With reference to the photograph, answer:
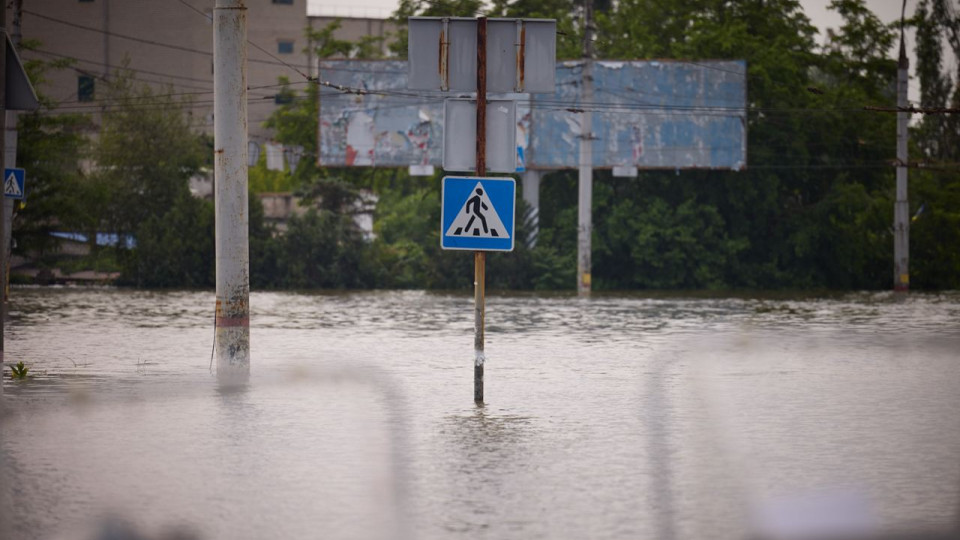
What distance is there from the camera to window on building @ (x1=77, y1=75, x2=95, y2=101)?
87.1 m

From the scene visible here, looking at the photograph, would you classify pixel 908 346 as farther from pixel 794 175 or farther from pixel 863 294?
pixel 794 175

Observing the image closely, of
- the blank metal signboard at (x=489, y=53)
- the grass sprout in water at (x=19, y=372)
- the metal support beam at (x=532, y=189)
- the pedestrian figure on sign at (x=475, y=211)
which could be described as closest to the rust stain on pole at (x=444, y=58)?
the blank metal signboard at (x=489, y=53)

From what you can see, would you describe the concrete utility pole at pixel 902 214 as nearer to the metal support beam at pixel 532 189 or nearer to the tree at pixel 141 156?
the metal support beam at pixel 532 189

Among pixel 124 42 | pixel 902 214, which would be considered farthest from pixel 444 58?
pixel 124 42

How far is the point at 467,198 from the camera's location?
48.2 ft

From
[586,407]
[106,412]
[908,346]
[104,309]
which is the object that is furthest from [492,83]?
Result: [104,309]

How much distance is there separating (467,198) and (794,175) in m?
41.4

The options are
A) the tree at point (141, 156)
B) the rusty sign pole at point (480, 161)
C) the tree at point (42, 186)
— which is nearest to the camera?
the rusty sign pole at point (480, 161)

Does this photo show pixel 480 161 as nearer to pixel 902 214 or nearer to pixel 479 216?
pixel 479 216

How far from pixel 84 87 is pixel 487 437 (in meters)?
80.1

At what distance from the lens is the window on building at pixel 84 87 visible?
8712 centimetres

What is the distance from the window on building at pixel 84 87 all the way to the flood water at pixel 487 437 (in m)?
65.2

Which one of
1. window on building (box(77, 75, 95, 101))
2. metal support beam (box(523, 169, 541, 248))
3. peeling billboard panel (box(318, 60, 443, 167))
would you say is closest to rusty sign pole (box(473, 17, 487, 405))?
metal support beam (box(523, 169, 541, 248))

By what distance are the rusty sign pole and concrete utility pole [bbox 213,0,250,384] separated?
3665 millimetres
